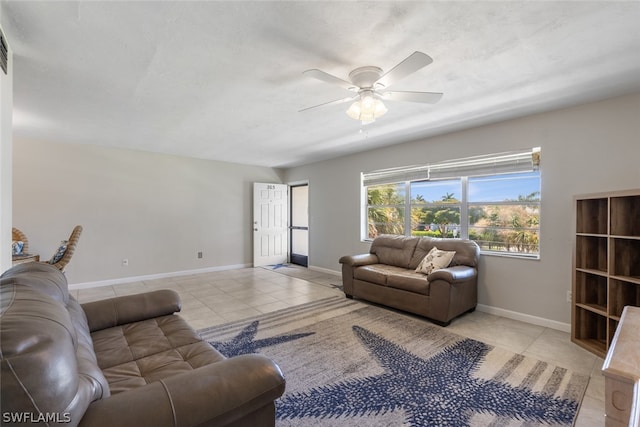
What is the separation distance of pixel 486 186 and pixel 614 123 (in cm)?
129

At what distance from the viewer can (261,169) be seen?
682cm

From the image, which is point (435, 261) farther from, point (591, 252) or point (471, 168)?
point (591, 252)

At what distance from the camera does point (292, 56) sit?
6.75ft

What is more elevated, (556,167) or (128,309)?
(556,167)

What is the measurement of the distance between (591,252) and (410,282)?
5.74ft

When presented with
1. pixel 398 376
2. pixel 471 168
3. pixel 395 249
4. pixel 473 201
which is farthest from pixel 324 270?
pixel 398 376

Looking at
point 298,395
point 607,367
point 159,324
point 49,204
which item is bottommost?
point 298,395

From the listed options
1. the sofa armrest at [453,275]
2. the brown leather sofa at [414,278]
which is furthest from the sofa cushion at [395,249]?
the sofa armrest at [453,275]

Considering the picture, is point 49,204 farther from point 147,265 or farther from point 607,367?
point 607,367

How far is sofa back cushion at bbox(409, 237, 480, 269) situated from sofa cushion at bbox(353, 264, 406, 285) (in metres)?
0.29

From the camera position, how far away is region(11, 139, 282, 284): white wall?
4.32m

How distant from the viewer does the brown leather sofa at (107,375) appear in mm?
695

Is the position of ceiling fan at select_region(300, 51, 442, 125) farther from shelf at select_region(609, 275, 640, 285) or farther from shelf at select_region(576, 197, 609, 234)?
shelf at select_region(609, 275, 640, 285)

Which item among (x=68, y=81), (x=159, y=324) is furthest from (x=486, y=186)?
(x=68, y=81)
